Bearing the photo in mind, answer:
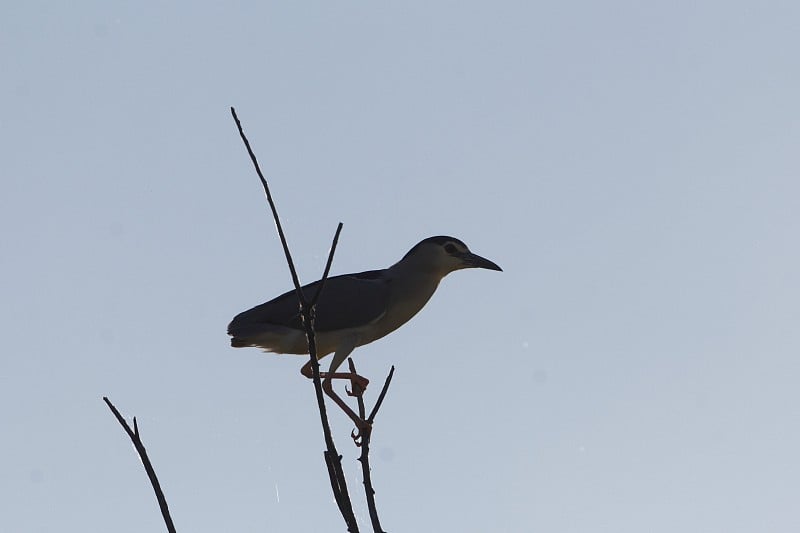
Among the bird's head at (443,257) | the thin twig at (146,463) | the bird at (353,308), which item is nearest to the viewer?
the thin twig at (146,463)

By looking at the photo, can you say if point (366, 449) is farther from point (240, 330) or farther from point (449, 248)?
point (449, 248)

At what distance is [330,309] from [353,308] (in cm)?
16

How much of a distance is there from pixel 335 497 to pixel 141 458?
0.56 metres

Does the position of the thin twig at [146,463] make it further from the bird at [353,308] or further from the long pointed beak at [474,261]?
the long pointed beak at [474,261]

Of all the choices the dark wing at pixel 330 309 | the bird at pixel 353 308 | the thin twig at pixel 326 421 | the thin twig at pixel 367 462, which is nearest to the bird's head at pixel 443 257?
the bird at pixel 353 308

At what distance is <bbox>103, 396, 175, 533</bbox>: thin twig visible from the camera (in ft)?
Result: 9.66

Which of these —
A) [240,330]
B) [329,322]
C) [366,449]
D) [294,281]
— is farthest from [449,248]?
[294,281]

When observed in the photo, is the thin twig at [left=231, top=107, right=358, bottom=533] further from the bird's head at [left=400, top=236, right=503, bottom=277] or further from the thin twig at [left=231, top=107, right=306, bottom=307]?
the bird's head at [left=400, top=236, right=503, bottom=277]

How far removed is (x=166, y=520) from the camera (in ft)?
9.62

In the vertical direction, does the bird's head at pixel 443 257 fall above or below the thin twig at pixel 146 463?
above

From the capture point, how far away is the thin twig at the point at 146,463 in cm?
295

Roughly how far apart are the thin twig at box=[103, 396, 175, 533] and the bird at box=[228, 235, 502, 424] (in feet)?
13.5

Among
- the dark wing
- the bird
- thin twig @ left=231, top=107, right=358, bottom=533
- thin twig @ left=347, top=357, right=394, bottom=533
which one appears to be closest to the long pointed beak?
the bird

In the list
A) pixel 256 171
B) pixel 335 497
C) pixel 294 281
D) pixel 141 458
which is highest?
pixel 256 171
